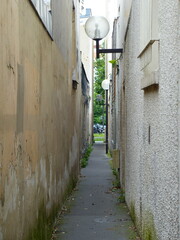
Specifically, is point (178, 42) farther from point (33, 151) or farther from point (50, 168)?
point (50, 168)

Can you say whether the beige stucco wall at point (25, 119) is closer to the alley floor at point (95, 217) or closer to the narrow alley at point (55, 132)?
the narrow alley at point (55, 132)

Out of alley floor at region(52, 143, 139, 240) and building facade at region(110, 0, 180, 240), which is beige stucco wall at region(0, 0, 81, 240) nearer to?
alley floor at region(52, 143, 139, 240)

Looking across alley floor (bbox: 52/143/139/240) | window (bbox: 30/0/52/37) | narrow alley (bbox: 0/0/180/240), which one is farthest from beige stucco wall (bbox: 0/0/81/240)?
alley floor (bbox: 52/143/139/240)

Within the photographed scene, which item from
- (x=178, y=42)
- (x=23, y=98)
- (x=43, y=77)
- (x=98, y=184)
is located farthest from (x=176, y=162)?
(x=98, y=184)

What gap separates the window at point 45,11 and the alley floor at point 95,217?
3383 mm

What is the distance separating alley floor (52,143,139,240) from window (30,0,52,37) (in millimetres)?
3383

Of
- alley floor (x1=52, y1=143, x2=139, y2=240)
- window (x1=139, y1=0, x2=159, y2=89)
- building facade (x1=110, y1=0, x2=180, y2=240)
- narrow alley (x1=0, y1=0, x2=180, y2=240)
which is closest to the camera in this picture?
building facade (x1=110, y1=0, x2=180, y2=240)

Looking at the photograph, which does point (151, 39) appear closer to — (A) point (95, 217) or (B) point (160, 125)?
(B) point (160, 125)

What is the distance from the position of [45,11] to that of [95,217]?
14.1ft

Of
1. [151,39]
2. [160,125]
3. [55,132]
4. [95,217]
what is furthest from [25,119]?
[95,217]

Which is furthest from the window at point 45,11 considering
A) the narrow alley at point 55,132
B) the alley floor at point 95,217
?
the alley floor at point 95,217

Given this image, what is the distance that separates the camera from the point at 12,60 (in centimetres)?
460

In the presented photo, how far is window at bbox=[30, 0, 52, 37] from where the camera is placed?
6.19 metres

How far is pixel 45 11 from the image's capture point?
277 inches
